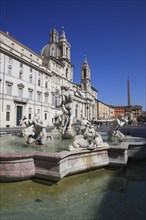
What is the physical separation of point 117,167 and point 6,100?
1068 inches

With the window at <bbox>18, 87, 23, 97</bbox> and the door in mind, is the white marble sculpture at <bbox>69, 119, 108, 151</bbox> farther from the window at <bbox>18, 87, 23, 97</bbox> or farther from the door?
the window at <bbox>18, 87, 23, 97</bbox>

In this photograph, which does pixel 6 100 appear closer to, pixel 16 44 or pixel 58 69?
pixel 16 44

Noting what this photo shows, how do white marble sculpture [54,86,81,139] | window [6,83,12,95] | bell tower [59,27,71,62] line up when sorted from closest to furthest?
1. white marble sculpture [54,86,81,139]
2. window [6,83,12,95]
3. bell tower [59,27,71,62]

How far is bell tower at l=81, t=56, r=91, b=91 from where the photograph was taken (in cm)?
8175

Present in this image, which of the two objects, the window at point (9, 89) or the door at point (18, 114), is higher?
the window at point (9, 89)

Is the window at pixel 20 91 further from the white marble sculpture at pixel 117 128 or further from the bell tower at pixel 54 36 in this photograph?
the bell tower at pixel 54 36

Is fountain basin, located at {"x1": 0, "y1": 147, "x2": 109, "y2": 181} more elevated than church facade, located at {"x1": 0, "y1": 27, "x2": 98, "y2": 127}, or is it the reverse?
church facade, located at {"x1": 0, "y1": 27, "x2": 98, "y2": 127}

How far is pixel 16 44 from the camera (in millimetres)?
32406

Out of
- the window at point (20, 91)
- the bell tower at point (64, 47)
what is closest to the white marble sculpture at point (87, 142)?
the window at point (20, 91)

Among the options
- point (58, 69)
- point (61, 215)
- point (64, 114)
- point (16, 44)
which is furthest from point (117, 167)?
point (58, 69)

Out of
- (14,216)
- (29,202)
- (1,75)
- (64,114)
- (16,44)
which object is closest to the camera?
(14,216)

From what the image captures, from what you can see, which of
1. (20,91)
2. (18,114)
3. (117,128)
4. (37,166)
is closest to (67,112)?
(117,128)

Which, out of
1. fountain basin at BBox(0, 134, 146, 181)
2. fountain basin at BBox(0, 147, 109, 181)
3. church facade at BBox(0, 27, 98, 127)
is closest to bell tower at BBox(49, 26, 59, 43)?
church facade at BBox(0, 27, 98, 127)

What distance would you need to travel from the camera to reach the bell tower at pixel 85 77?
81750 millimetres
